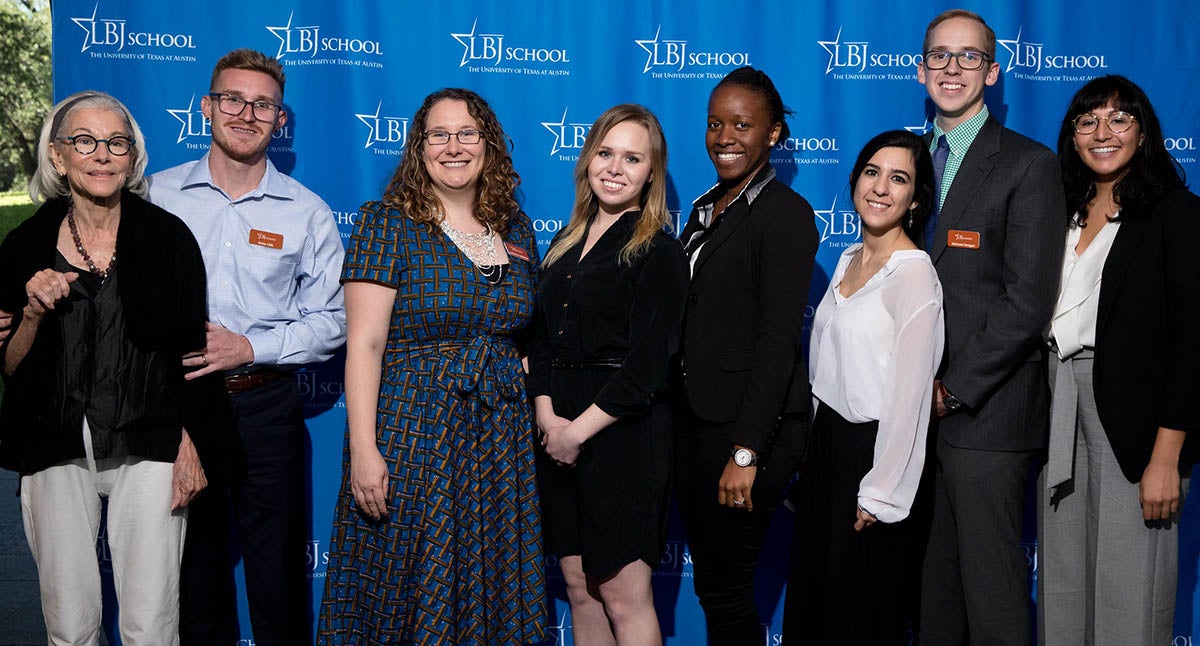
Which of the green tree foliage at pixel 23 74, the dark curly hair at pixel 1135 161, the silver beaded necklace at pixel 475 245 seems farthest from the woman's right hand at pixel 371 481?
the green tree foliage at pixel 23 74

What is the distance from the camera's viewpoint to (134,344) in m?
2.35

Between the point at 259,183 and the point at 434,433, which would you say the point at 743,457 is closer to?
the point at 434,433

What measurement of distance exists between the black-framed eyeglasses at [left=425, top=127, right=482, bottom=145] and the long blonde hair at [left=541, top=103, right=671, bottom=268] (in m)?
0.29

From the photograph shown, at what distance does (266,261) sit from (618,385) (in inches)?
49.3

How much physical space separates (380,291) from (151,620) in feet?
3.42

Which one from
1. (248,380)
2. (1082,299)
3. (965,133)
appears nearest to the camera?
(1082,299)

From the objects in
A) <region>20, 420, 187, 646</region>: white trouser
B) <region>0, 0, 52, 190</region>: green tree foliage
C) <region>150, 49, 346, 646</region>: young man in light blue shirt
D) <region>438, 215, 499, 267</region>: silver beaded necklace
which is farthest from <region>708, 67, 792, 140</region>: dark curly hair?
<region>0, 0, 52, 190</region>: green tree foliage

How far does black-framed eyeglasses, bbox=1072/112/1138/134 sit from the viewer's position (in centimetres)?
250

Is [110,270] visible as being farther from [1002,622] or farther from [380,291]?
[1002,622]

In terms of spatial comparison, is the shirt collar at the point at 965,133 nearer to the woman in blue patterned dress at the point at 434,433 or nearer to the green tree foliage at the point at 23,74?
the woman in blue patterned dress at the point at 434,433

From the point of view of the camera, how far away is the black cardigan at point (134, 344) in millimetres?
2291

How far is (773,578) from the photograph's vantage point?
3480 mm

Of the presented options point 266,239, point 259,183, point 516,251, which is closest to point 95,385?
point 266,239

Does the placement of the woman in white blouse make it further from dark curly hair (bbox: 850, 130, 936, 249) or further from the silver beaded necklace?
the silver beaded necklace
